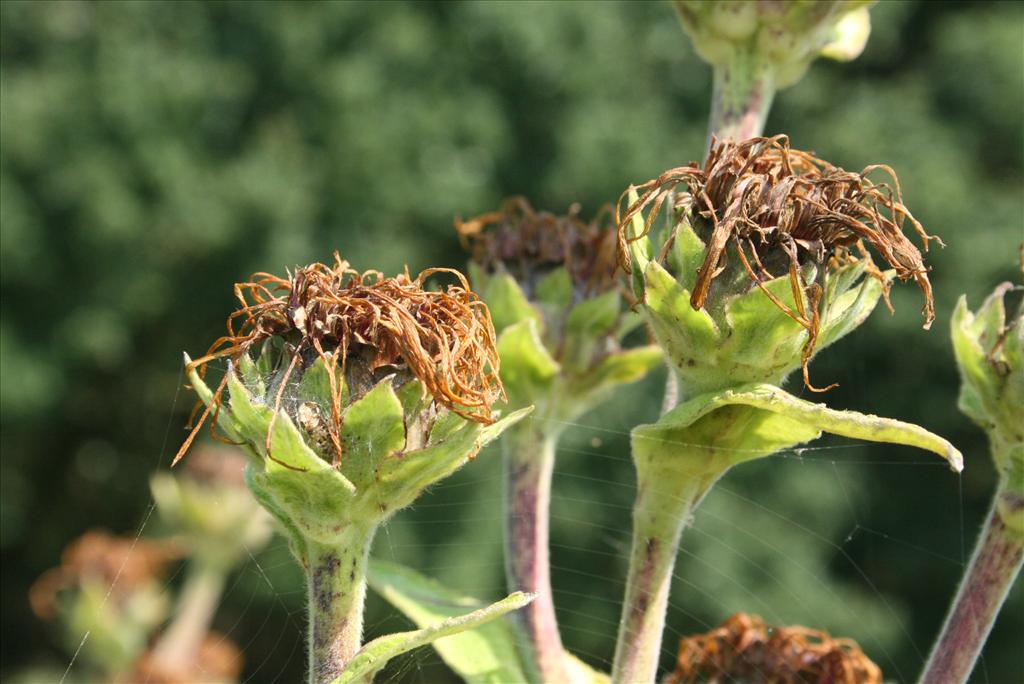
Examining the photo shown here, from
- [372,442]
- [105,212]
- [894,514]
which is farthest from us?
[105,212]

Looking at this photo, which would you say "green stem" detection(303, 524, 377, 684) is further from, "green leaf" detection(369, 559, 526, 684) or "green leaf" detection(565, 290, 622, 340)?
"green leaf" detection(565, 290, 622, 340)

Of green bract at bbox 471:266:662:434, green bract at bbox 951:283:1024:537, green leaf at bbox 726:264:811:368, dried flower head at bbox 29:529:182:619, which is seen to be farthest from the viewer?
dried flower head at bbox 29:529:182:619

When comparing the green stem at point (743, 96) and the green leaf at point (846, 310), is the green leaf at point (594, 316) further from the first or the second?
the green leaf at point (846, 310)

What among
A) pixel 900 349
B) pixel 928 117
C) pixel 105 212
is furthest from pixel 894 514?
pixel 105 212

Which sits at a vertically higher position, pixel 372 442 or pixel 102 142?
pixel 102 142

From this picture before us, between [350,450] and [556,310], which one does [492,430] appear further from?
[556,310]

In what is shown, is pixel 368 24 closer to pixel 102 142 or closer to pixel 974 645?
pixel 102 142

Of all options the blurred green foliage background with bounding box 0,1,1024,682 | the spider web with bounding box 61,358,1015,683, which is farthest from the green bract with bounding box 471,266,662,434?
the blurred green foliage background with bounding box 0,1,1024,682
